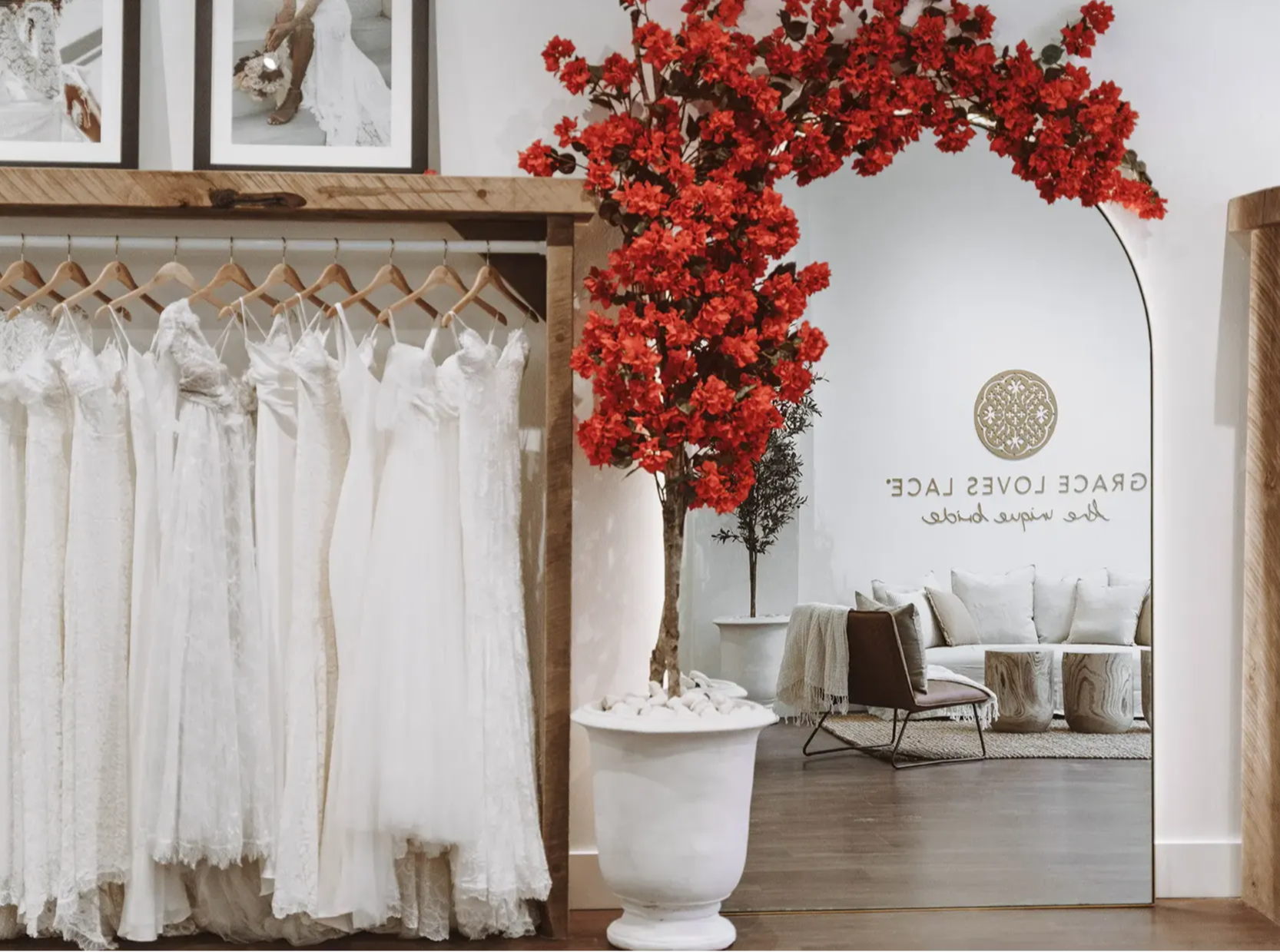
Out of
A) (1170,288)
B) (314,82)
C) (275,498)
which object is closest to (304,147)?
(314,82)

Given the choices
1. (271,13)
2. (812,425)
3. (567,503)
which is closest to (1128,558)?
(812,425)

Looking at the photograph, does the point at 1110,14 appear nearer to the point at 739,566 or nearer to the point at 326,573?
the point at 739,566

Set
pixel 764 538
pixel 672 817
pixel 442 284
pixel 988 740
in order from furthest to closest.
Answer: pixel 988 740, pixel 764 538, pixel 442 284, pixel 672 817

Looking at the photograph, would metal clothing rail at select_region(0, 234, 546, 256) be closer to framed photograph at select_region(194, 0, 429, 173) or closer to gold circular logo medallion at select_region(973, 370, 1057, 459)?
framed photograph at select_region(194, 0, 429, 173)

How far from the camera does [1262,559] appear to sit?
133 inches

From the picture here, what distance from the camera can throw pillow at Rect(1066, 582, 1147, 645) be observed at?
3428 mm

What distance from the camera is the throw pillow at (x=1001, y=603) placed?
3.41 meters

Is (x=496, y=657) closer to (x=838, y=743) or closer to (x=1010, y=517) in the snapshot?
(x=838, y=743)

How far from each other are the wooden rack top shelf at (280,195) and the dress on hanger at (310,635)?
0.32 meters

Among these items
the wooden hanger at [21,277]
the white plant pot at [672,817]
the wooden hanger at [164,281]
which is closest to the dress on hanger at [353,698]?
the wooden hanger at [164,281]

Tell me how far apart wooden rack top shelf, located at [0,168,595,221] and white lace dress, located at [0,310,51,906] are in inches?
11.6

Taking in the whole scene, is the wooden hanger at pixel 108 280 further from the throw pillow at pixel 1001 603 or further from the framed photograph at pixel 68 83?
the throw pillow at pixel 1001 603

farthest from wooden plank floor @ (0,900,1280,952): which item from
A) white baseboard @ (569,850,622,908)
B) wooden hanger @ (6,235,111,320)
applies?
wooden hanger @ (6,235,111,320)

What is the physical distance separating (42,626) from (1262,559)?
313cm
